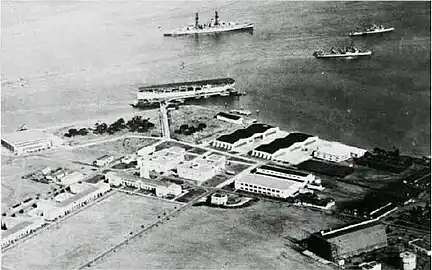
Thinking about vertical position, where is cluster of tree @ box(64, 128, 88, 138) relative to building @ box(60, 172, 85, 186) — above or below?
above

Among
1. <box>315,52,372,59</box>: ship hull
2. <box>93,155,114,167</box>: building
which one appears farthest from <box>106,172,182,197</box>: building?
<box>315,52,372,59</box>: ship hull

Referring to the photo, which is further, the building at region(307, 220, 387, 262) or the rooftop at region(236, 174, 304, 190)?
the rooftop at region(236, 174, 304, 190)

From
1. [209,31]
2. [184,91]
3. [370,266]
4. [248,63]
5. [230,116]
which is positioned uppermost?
[209,31]

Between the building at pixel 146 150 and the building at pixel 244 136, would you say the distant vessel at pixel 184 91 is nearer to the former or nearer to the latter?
the building at pixel 244 136

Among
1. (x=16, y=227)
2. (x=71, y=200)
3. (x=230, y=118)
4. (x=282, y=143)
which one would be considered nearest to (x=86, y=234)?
(x=16, y=227)

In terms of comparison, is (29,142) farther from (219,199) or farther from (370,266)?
(370,266)

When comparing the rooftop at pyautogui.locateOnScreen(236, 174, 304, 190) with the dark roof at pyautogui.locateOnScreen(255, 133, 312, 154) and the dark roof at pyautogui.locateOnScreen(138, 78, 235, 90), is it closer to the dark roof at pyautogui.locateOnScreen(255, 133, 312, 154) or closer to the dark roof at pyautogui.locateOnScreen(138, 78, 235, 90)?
the dark roof at pyautogui.locateOnScreen(255, 133, 312, 154)

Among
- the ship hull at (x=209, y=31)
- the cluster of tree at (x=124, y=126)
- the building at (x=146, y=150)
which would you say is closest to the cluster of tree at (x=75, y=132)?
the cluster of tree at (x=124, y=126)
